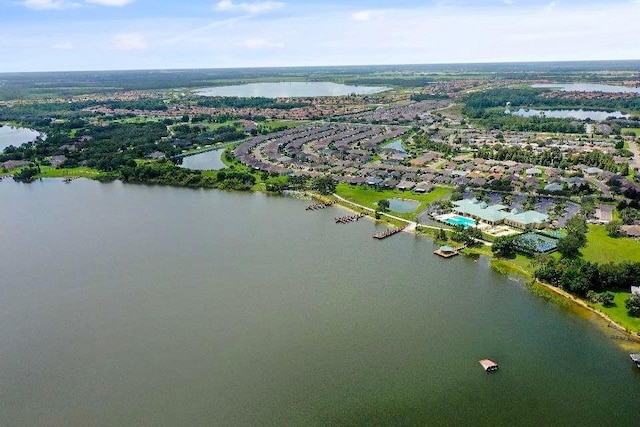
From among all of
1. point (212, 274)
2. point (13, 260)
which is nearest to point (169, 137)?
point (13, 260)

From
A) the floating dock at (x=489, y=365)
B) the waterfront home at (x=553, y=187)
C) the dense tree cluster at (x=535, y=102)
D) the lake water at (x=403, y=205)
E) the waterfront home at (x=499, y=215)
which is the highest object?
the dense tree cluster at (x=535, y=102)

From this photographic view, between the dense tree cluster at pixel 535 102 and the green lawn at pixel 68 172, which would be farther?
the dense tree cluster at pixel 535 102

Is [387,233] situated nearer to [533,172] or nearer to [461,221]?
[461,221]

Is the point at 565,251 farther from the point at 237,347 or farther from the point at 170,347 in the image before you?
the point at 170,347

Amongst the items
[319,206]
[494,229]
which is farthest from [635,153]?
[319,206]

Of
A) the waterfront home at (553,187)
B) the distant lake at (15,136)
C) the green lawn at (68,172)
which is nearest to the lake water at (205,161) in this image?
the green lawn at (68,172)

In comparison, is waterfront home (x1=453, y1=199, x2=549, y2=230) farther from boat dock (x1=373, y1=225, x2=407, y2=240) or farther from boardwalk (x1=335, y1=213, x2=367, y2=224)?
boardwalk (x1=335, y1=213, x2=367, y2=224)

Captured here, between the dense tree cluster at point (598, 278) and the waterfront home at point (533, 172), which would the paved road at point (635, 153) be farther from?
the dense tree cluster at point (598, 278)
